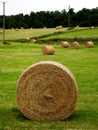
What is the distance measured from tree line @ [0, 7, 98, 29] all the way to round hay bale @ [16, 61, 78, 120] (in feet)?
278

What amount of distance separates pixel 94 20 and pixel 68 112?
7801 centimetres

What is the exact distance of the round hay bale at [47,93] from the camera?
11523mm

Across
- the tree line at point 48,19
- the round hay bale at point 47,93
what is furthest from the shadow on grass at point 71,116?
the tree line at point 48,19

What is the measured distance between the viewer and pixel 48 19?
10956 centimetres

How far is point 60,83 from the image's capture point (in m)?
11.7

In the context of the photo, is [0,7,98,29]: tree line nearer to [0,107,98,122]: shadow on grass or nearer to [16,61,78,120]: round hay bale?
[0,107,98,122]: shadow on grass

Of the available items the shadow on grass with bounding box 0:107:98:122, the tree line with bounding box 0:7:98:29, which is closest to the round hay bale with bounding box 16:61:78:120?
the shadow on grass with bounding box 0:107:98:122

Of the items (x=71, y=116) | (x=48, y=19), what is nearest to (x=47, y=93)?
(x=71, y=116)

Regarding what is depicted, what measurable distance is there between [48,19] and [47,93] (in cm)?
9867

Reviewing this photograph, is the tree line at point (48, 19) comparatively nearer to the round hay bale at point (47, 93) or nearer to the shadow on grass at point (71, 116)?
the shadow on grass at point (71, 116)

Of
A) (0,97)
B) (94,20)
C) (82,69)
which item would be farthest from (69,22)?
(0,97)

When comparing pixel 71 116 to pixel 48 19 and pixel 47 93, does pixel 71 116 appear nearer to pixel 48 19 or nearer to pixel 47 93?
pixel 47 93

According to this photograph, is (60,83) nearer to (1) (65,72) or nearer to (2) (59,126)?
(1) (65,72)

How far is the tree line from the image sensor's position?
100812 mm
